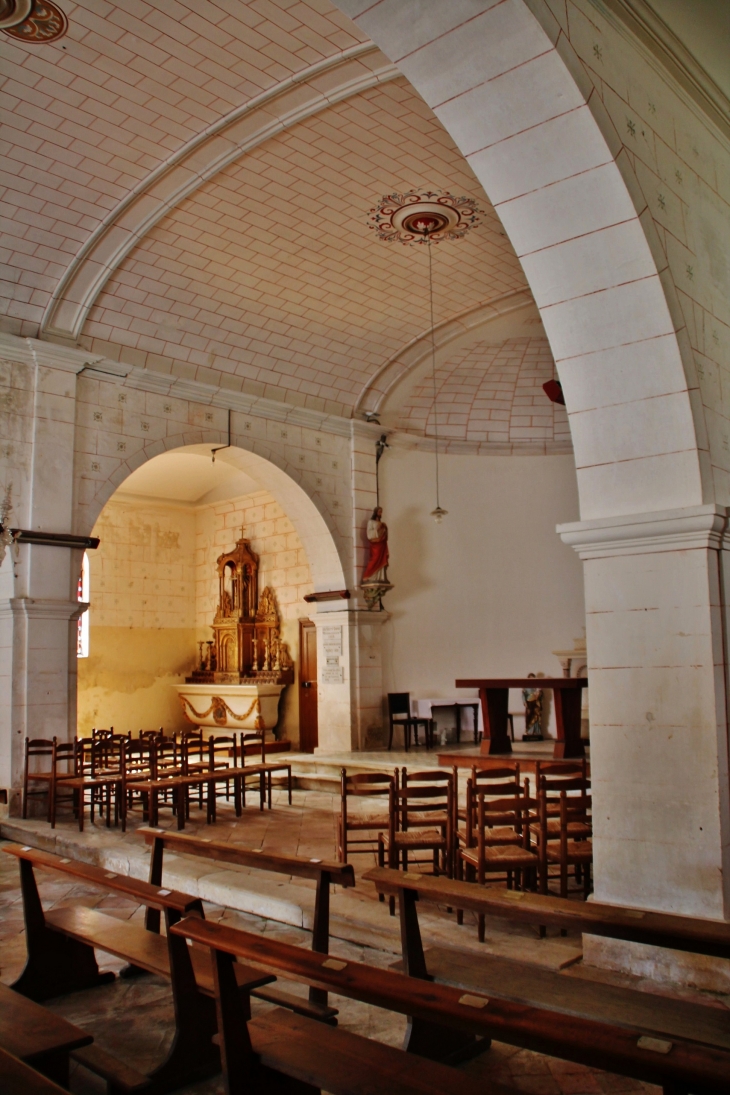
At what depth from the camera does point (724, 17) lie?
190 inches

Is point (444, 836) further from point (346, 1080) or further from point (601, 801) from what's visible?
point (346, 1080)

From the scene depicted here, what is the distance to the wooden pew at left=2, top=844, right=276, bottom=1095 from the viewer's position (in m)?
3.17

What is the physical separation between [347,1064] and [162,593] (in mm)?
13083

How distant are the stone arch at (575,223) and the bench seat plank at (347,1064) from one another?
2.65 metres

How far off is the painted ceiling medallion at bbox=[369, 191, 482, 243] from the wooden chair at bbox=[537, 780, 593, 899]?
5.73 metres

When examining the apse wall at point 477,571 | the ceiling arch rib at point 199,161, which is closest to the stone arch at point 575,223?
the ceiling arch rib at point 199,161

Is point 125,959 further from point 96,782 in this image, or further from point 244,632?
point 244,632

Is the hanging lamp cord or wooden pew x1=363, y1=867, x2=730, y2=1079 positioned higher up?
the hanging lamp cord

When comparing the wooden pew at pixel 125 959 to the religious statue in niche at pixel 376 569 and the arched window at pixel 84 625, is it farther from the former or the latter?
the arched window at pixel 84 625

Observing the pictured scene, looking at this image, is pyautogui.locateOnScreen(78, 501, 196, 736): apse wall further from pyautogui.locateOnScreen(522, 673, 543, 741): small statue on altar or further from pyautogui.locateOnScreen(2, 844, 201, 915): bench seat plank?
pyautogui.locateOnScreen(2, 844, 201, 915): bench seat plank

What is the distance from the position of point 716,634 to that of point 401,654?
27.3 feet

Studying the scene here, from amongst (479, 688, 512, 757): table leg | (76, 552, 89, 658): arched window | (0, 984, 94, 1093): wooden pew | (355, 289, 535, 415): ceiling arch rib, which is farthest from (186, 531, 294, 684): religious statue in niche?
(0, 984, 94, 1093): wooden pew

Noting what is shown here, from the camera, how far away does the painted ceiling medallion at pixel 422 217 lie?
8.38m

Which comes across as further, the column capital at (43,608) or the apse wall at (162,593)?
the apse wall at (162,593)
